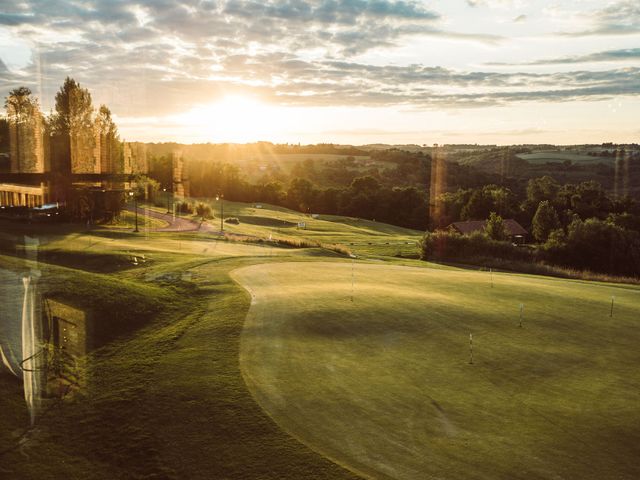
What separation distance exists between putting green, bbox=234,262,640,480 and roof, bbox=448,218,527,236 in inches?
3156

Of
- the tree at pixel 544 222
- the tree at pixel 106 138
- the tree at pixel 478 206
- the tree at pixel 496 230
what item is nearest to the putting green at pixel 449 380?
the tree at pixel 496 230

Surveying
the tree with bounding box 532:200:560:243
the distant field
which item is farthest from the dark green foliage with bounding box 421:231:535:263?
the tree with bounding box 532:200:560:243

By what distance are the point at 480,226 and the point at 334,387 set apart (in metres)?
98.8

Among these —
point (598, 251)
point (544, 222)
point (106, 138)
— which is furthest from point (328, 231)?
point (598, 251)

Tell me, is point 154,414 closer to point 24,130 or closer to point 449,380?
point 449,380

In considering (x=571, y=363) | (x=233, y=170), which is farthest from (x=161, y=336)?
(x=233, y=170)

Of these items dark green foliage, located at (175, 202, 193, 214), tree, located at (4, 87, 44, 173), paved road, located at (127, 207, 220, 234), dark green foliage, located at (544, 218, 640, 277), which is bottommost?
dark green foliage, located at (544, 218, 640, 277)

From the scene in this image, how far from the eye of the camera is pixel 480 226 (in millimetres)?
107688

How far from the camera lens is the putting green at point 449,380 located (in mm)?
12000

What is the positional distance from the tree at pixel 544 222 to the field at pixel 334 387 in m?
88.8

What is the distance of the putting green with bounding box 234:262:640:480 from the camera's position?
12.0 metres

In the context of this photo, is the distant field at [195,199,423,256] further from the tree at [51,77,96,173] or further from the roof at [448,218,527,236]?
the tree at [51,77,96,173]

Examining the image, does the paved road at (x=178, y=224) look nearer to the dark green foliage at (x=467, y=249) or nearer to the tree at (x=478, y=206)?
the dark green foliage at (x=467, y=249)

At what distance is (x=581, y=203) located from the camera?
12288 cm
